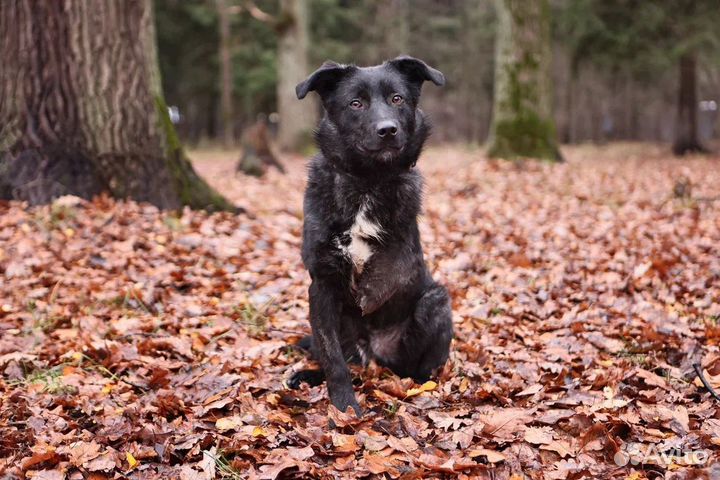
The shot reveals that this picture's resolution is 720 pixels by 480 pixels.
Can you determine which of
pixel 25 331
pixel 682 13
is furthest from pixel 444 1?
pixel 25 331

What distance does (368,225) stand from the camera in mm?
3773

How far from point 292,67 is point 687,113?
42.4ft

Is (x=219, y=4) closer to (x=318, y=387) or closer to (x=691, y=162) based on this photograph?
(x=691, y=162)

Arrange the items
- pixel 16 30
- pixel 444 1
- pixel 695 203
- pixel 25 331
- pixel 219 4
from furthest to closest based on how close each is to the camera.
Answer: pixel 444 1
pixel 219 4
pixel 695 203
pixel 16 30
pixel 25 331

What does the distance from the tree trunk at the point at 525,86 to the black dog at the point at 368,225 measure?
437 inches

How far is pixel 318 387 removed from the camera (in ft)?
13.3

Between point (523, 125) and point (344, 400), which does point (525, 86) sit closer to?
point (523, 125)

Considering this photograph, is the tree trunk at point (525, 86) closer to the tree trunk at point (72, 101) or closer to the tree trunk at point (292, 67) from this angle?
the tree trunk at point (292, 67)

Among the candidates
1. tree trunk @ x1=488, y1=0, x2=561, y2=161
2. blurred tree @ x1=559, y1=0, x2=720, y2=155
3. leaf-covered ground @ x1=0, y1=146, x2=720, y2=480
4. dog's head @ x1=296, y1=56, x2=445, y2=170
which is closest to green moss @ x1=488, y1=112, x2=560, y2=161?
tree trunk @ x1=488, y1=0, x2=561, y2=161

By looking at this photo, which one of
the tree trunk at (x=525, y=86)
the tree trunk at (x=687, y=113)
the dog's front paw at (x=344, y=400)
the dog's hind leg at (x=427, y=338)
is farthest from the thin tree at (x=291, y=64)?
the dog's front paw at (x=344, y=400)

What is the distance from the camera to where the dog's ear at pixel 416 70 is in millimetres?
3904

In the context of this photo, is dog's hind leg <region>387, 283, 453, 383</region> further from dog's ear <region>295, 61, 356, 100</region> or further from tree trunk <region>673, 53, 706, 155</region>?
tree trunk <region>673, 53, 706, 155</region>

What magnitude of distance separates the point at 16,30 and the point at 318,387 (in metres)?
5.61

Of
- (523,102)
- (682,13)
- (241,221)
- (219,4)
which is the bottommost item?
(241,221)
